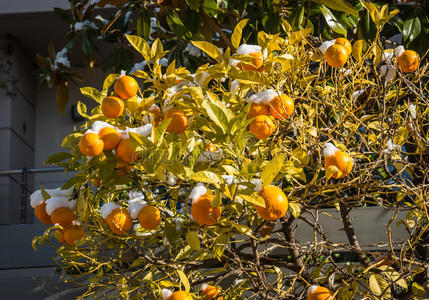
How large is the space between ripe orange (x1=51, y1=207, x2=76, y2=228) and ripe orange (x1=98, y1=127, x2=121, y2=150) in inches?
9.1

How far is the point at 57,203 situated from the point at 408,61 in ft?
2.96

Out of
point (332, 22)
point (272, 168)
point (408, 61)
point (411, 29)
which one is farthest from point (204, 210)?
point (411, 29)

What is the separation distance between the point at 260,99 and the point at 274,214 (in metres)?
0.25

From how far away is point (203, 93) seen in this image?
111cm

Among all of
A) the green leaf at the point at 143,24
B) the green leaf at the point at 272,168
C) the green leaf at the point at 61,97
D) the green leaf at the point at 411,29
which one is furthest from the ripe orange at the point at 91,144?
the green leaf at the point at 61,97

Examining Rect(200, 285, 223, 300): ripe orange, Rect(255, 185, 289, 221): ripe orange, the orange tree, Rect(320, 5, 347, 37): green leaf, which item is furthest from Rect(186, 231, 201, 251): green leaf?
Result: Rect(320, 5, 347, 37): green leaf

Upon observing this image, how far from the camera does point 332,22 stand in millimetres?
1637

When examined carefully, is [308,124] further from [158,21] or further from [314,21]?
[158,21]

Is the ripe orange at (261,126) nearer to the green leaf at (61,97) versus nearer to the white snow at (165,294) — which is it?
the white snow at (165,294)

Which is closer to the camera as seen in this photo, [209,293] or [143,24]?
[209,293]

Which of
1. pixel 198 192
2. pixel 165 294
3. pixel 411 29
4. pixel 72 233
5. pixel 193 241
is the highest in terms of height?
pixel 411 29

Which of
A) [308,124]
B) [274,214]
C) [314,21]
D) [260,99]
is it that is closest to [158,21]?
[314,21]

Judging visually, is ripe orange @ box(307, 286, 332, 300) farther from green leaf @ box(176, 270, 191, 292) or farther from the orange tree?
green leaf @ box(176, 270, 191, 292)

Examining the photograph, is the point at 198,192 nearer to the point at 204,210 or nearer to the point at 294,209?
the point at 204,210
